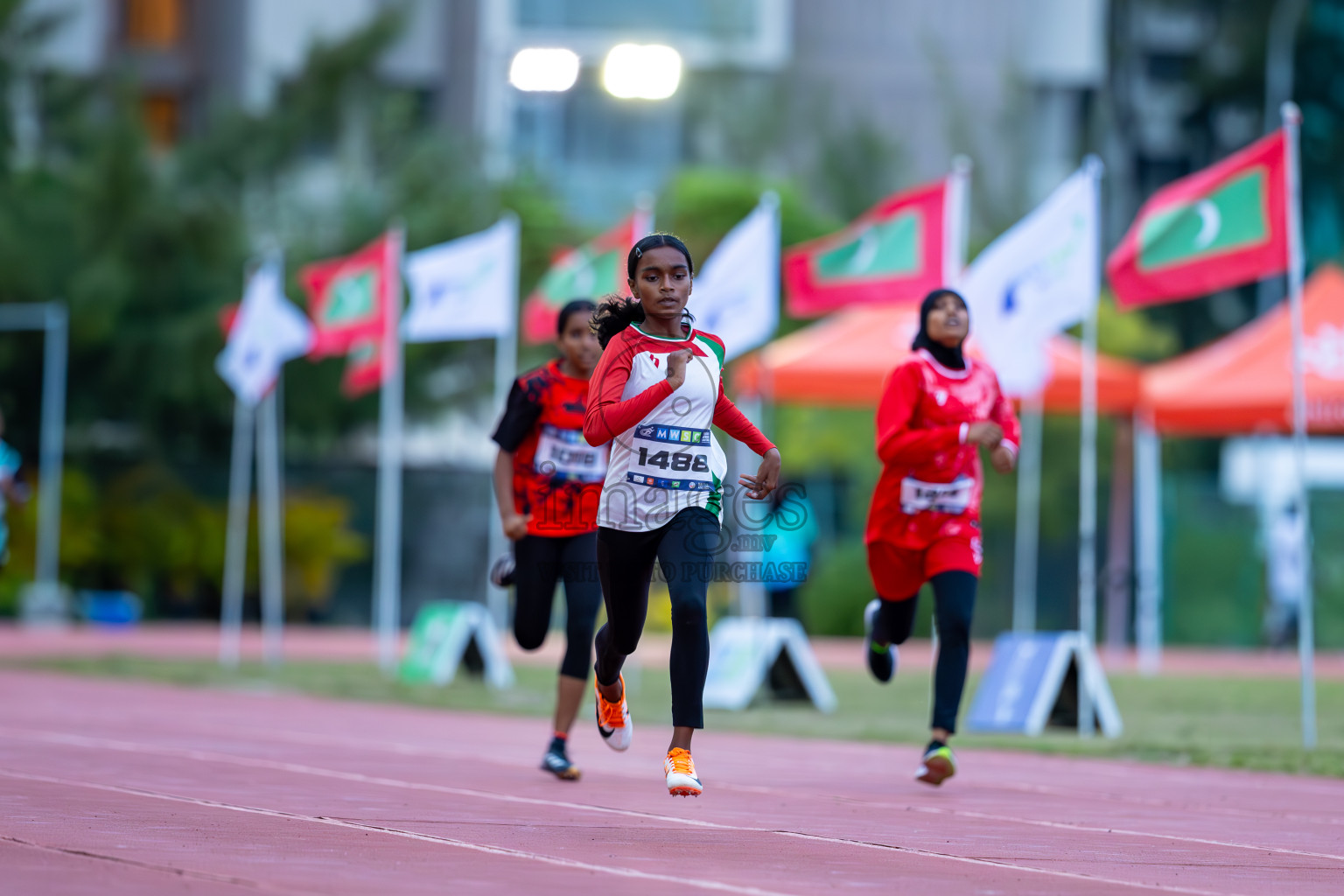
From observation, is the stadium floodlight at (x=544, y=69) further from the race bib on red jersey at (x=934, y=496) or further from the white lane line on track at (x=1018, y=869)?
the white lane line on track at (x=1018, y=869)

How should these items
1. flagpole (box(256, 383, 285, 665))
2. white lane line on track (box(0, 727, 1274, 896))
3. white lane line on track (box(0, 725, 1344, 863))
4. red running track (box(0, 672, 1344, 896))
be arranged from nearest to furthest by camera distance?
red running track (box(0, 672, 1344, 896)) < white lane line on track (box(0, 727, 1274, 896)) < white lane line on track (box(0, 725, 1344, 863)) < flagpole (box(256, 383, 285, 665))

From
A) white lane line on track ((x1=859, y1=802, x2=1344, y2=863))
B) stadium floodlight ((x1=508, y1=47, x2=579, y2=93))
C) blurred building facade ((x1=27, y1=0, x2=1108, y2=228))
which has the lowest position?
white lane line on track ((x1=859, y1=802, x2=1344, y2=863))

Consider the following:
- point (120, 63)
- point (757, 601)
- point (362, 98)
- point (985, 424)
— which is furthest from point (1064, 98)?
point (985, 424)

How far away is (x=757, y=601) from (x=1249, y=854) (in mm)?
16090

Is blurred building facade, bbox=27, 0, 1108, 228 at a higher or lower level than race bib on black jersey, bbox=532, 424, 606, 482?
higher

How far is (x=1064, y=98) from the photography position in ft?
157

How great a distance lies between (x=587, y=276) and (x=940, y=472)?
850 centimetres

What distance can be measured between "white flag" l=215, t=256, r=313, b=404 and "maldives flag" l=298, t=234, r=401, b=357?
0.87 feet

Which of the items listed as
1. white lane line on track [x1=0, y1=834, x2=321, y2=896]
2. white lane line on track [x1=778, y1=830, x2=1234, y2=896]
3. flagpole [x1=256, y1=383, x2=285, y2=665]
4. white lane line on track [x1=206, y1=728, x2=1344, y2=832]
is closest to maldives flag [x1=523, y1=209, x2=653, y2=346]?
flagpole [x1=256, y1=383, x2=285, y2=665]

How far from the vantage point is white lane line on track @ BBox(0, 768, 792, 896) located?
18.2ft

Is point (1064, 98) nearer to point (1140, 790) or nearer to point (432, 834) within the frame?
point (1140, 790)

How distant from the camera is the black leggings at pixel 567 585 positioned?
9039 millimetres

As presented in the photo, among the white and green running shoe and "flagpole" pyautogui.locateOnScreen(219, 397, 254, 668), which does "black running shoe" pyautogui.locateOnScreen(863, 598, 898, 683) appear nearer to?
the white and green running shoe

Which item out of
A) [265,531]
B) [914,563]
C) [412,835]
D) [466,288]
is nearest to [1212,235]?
[914,563]
